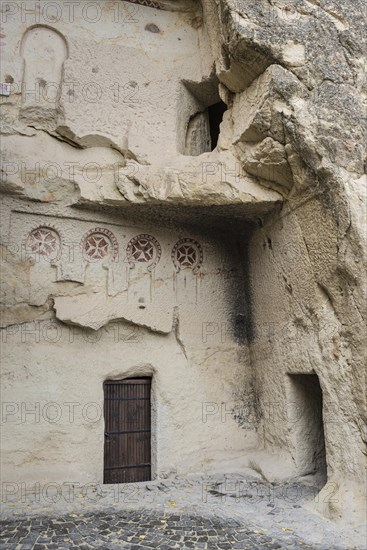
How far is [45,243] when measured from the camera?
6.71m

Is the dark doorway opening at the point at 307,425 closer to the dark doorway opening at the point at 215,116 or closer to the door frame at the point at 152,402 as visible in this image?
the door frame at the point at 152,402

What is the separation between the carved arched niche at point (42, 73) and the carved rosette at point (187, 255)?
2476 millimetres

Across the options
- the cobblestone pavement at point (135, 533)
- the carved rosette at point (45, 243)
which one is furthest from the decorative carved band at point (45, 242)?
the cobblestone pavement at point (135, 533)

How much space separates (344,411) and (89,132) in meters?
4.82

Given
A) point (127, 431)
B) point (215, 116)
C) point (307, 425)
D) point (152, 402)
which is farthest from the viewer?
point (215, 116)

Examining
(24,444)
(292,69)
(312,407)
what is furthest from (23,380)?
(292,69)

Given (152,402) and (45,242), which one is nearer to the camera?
(45,242)

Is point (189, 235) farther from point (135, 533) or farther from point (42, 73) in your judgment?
point (135, 533)

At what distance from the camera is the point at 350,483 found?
553 centimetres

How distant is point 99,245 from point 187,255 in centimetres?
134

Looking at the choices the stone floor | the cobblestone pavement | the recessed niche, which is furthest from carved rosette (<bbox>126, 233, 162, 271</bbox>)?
the cobblestone pavement

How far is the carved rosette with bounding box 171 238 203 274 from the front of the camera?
24.3ft

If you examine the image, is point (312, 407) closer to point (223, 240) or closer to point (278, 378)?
point (278, 378)

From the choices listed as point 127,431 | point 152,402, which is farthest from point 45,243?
point 127,431
